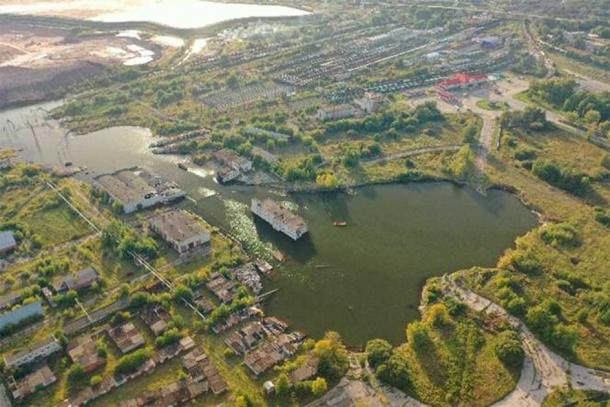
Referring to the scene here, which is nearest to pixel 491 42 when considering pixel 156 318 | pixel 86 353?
pixel 156 318

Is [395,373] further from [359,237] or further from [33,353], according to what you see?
[33,353]

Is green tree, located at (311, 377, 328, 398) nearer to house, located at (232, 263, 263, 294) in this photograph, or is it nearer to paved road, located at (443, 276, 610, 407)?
house, located at (232, 263, 263, 294)

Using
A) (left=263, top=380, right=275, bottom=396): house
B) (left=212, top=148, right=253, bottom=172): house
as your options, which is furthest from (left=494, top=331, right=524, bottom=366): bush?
(left=212, top=148, right=253, bottom=172): house

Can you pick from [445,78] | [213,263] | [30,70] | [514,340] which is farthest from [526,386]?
[30,70]

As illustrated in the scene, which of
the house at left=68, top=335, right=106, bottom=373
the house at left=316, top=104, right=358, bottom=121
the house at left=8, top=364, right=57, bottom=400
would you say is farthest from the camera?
the house at left=316, top=104, right=358, bottom=121

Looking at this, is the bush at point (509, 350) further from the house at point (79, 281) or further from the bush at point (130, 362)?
the house at point (79, 281)

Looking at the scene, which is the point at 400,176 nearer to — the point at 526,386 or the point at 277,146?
the point at 277,146

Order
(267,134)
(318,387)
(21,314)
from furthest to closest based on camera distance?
(267,134), (21,314), (318,387)
